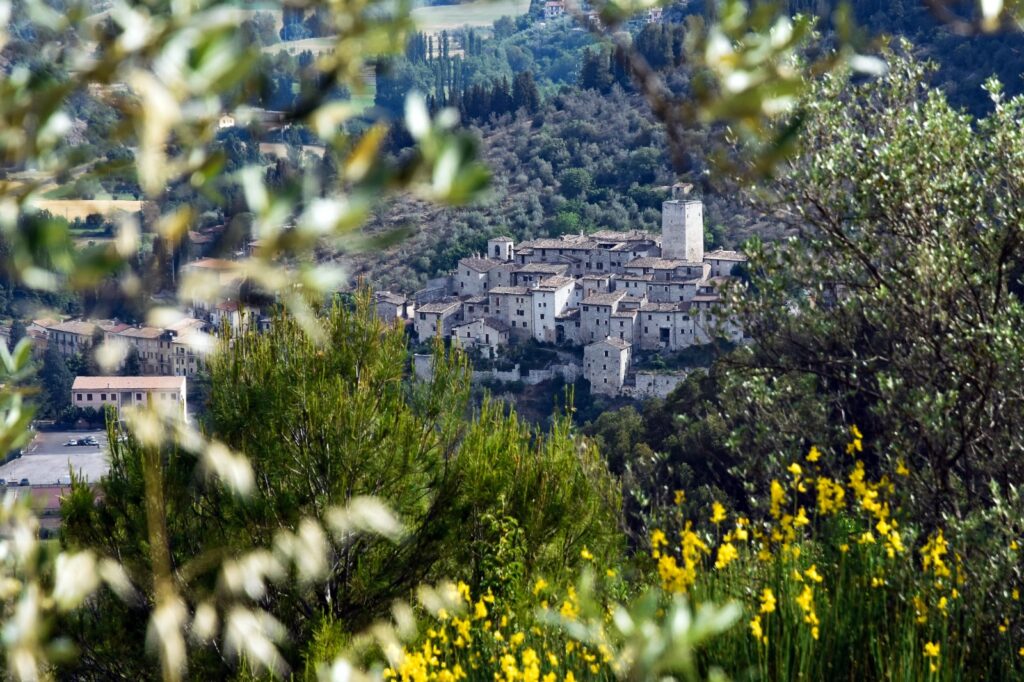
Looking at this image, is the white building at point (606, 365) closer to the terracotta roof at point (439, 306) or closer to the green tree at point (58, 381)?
the terracotta roof at point (439, 306)

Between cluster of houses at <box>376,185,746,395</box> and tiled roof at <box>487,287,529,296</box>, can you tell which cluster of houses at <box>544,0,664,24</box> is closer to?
cluster of houses at <box>376,185,746,395</box>

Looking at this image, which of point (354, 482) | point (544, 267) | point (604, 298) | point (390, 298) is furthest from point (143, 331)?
point (544, 267)

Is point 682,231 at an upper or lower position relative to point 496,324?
upper

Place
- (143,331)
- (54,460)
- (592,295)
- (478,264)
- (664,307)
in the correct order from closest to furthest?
(143,331) < (54,460) < (664,307) < (592,295) < (478,264)

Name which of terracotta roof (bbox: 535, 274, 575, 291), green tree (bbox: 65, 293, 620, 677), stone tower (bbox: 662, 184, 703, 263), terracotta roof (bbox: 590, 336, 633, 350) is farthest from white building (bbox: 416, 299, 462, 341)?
green tree (bbox: 65, 293, 620, 677)

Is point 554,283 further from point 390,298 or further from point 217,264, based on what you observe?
point 217,264

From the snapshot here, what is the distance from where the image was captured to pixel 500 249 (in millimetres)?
49781

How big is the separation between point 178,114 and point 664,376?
4031 cm

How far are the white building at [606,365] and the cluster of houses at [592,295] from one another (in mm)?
33

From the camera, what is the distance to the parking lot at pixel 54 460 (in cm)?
3556

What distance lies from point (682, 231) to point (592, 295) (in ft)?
14.9

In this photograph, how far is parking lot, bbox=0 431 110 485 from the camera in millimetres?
35562

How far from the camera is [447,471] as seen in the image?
5.16 m

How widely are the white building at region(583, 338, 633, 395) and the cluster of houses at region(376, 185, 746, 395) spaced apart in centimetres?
3
